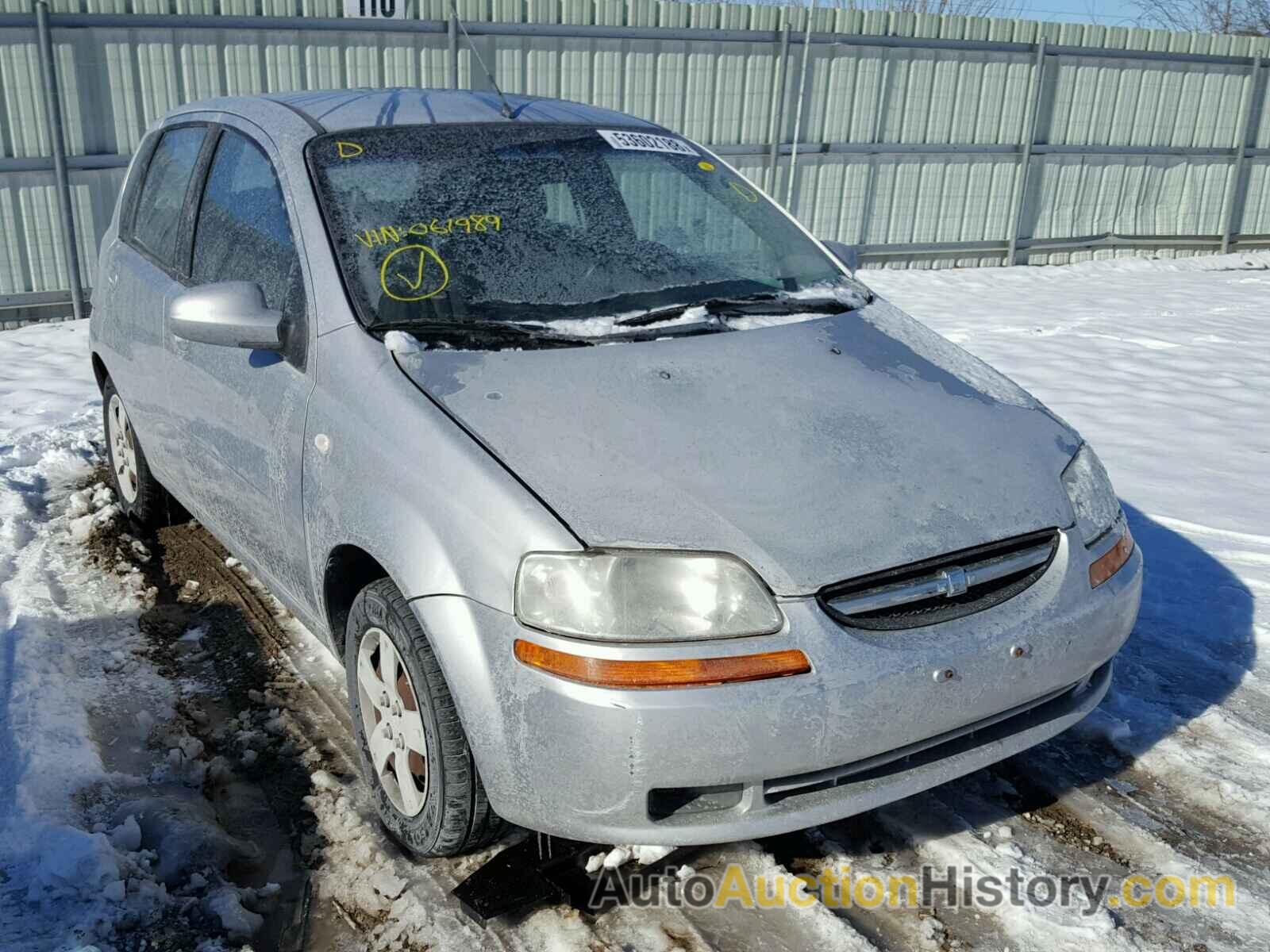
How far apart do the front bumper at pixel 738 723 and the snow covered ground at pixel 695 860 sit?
344 millimetres

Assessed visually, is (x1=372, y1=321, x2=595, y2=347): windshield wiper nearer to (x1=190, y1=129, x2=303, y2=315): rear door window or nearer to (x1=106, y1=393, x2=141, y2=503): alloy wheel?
(x1=190, y1=129, x2=303, y2=315): rear door window

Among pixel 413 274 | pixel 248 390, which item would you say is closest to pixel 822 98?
pixel 413 274

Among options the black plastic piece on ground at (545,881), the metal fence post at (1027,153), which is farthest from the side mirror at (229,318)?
the metal fence post at (1027,153)

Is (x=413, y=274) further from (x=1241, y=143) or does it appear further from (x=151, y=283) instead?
(x=1241, y=143)

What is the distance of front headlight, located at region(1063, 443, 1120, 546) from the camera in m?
2.65

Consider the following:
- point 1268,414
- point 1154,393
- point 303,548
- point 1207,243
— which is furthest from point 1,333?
point 1207,243

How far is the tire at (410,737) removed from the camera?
2.41 meters

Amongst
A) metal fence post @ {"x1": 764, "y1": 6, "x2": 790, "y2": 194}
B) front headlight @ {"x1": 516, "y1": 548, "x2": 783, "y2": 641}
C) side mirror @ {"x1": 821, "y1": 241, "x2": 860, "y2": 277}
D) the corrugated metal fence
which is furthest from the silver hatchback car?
metal fence post @ {"x1": 764, "y1": 6, "x2": 790, "y2": 194}

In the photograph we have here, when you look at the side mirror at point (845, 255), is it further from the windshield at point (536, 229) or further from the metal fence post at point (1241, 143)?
the metal fence post at point (1241, 143)

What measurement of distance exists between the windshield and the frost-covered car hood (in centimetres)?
26

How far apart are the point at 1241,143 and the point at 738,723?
15.3 m

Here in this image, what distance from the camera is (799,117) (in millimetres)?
11859

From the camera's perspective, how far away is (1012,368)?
7.95 meters

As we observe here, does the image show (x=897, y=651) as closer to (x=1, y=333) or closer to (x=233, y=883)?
(x=233, y=883)
